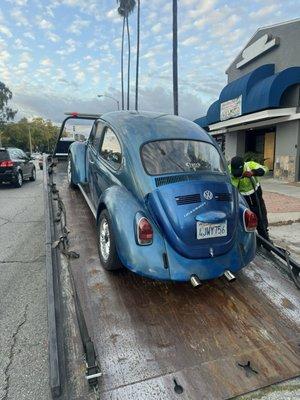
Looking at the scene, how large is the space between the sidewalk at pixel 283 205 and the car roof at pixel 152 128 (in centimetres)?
468

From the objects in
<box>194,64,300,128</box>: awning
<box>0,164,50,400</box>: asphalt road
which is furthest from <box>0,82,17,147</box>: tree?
<box>0,164,50,400</box>: asphalt road

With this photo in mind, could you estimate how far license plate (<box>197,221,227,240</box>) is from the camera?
3.18 metres

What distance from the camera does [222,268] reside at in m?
3.28

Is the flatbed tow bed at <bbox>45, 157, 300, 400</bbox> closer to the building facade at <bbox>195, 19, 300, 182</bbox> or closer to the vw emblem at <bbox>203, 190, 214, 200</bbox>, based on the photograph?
the vw emblem at <bbox>203, 190, 214, 200</bbox>

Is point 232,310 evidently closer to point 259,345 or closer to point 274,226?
point 259,345

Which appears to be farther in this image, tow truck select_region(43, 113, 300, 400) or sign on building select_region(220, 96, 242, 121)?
sign on building select_region(220, 96, 242, 121)

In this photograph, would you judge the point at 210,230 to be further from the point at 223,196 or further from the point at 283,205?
the point at 283,205

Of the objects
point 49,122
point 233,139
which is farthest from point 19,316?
point 49,122

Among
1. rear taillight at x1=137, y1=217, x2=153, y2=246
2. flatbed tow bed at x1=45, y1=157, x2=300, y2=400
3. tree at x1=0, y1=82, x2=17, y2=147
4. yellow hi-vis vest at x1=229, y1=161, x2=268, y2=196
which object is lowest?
flatbed tow bed at x1=45, y1=157, x2=300, y2=400

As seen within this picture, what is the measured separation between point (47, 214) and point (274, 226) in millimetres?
5417

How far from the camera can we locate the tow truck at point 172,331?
2.34 meters

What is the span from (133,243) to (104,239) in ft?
2.63

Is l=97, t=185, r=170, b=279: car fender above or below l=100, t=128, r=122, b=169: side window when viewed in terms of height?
below

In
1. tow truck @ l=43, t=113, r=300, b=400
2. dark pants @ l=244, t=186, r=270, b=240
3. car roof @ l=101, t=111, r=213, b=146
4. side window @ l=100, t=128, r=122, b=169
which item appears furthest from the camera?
dark pants @ l=244, t=186, r=270, b=240
